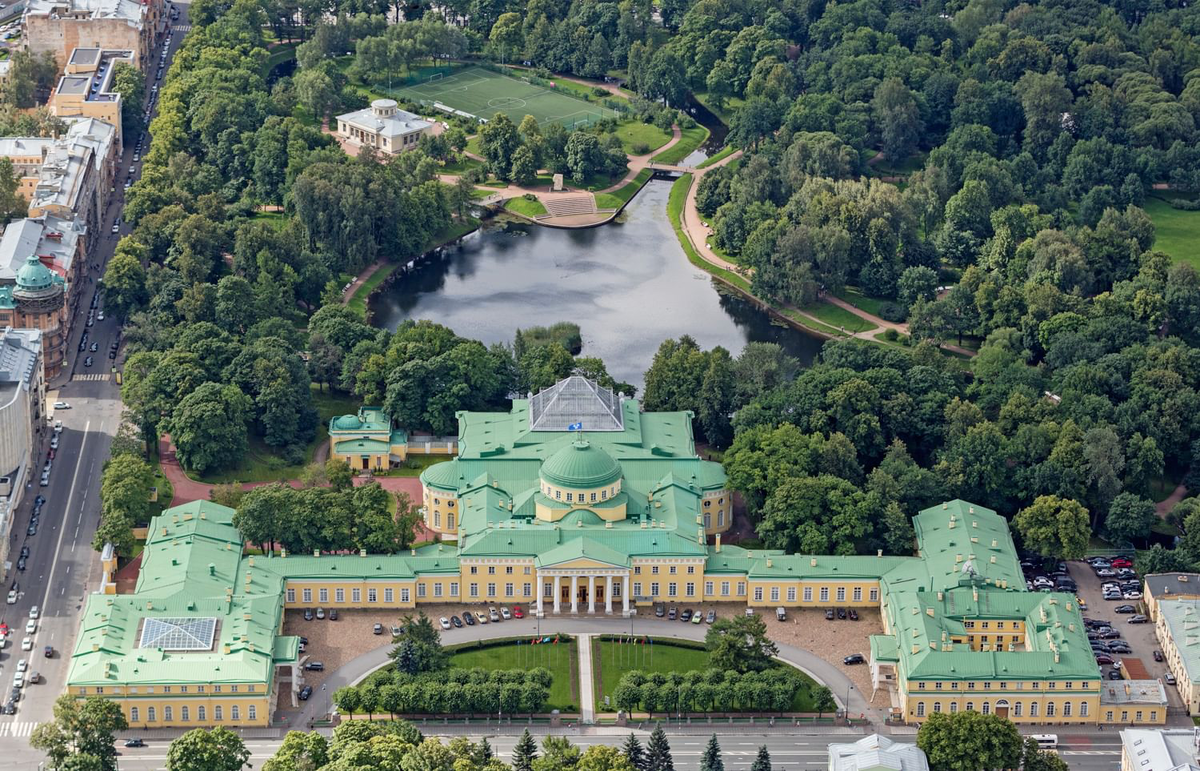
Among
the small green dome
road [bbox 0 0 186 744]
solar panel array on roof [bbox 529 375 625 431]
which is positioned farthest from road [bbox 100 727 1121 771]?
solar panel array on roof [bbox 529 375 625 431]

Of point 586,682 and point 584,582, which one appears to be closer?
point 586,682


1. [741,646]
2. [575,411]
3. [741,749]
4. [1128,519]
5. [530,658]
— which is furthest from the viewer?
[575,411]

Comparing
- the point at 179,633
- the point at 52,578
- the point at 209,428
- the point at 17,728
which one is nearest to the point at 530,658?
the point at 179,633

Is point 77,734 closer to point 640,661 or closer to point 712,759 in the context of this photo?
point 640,661

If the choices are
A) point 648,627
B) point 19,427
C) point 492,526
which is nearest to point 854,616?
point 648,627

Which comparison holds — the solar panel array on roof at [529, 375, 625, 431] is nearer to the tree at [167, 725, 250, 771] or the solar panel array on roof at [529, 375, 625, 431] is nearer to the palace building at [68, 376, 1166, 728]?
the palace building at [68, 376, 1166, 728]

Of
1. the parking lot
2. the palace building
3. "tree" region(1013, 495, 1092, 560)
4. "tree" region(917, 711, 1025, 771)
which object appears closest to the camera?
"tree" region(917, 711, 1025, 771)

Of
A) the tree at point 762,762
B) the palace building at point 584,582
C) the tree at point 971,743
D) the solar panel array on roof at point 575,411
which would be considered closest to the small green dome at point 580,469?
the palace building at point 584,582
